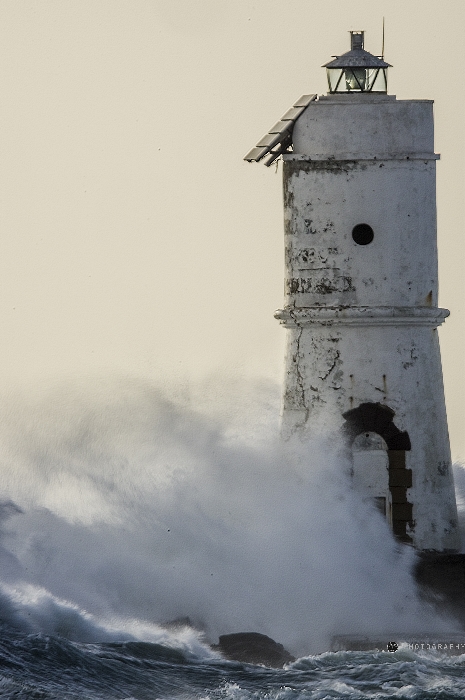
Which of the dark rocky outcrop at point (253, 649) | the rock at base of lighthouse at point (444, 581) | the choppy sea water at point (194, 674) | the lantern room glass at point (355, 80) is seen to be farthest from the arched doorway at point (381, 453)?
the lantern room glass at point (355, 80)

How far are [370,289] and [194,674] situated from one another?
5288 millimetres

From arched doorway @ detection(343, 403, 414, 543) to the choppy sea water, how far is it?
221 centimetres

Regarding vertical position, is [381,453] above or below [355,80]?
below

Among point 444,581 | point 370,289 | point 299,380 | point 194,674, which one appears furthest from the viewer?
point 299,380

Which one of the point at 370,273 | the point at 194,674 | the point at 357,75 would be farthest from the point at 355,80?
the point at 194,674

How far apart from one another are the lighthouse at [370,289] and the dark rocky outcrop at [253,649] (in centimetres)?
236

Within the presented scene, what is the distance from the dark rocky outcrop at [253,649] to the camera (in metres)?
23.1

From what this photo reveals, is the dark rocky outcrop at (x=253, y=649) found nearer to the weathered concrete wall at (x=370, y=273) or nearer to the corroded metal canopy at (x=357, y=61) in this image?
the weathered concrete wall at (x=370, y=273)

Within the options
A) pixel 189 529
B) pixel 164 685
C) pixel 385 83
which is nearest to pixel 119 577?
pixel 189 529

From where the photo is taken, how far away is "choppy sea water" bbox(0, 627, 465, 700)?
71.0ft

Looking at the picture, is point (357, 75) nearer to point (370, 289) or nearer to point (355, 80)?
point (355, 80)

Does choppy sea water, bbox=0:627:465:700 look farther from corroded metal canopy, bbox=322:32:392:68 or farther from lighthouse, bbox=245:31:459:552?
corroded metal canopy, bbox=322:32:392:68

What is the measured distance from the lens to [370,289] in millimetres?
24719

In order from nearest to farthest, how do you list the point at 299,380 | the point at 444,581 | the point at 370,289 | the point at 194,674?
A: 1. the point at 194,674
2. the point at 444,581
3. the point at 370,289
4. the point at 299,380
